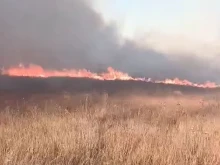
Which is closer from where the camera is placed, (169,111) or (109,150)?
(109,150)

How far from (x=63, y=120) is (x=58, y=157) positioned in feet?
12.0

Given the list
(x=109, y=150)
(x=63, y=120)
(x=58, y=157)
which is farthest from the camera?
(x=63, y=120)

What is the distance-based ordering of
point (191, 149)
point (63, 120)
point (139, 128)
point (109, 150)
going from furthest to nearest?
point (63, 120), point (139, 128), point (191, 149), point (109, 150)

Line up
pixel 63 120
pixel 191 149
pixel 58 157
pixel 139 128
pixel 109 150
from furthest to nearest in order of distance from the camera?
1. pixel 63 120
2. pixel 139 128
3. pixel 191 149
4. pixel 109 150
5. pixel 58 157

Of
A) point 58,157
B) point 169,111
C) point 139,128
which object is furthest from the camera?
point 169,111

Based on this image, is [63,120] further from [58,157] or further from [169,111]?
[169,111]

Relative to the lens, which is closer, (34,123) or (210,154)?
(210,154)

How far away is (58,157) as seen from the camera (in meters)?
8.30

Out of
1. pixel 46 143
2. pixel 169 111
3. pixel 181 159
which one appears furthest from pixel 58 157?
pixel 169 111

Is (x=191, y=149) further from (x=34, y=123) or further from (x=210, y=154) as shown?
(x=34, y=123)

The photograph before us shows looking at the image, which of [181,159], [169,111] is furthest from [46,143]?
[169,111]

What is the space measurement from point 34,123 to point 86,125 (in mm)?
1537

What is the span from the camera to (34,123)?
11539 millimetres

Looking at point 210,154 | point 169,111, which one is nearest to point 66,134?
point 210,154
